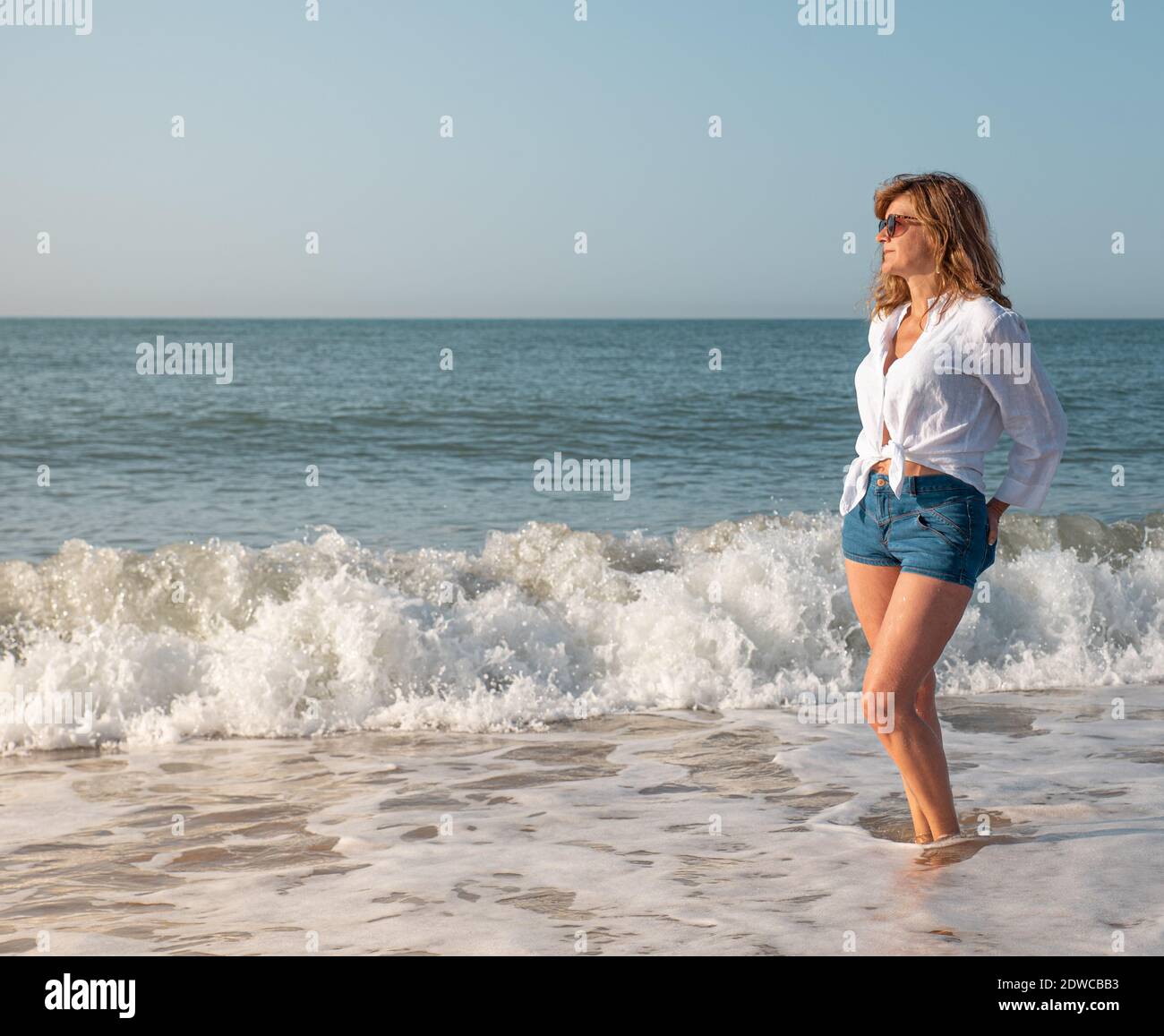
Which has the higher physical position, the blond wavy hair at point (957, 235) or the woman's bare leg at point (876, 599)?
the blond wavy hair at point (957, 235)

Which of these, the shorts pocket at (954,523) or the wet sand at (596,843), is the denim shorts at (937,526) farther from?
the wet sand at (596,843)

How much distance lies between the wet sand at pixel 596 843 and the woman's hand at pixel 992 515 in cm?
117

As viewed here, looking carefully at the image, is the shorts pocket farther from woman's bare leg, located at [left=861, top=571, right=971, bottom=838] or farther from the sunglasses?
the sunglasses

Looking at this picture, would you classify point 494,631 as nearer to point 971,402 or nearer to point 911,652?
point 911,652

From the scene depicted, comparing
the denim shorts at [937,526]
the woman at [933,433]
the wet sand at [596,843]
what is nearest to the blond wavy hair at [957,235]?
the woman at [933,433]

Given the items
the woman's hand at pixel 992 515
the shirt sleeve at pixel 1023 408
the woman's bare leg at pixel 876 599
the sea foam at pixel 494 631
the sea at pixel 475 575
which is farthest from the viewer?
the sea at pixel 475 575

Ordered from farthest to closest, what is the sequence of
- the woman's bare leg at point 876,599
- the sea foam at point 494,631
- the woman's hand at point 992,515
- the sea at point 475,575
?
the sea at point 475,575, the sea foam at point 494,631, the woman's bare leg at point 876,599, the woman's hand at point 992,515

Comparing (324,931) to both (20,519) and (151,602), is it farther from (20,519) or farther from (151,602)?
(20,519)

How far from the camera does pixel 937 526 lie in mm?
3432

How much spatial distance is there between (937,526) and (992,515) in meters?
0.23

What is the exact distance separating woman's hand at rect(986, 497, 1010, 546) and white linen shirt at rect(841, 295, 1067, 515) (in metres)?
0.03

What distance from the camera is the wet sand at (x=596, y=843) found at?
375cm
